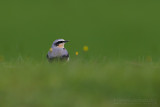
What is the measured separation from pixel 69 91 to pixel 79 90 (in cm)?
18

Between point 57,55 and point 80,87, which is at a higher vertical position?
point 57,55

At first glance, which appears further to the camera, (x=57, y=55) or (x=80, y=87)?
(x=57, y=55)

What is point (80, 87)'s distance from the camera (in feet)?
24.7

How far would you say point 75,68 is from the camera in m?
8.23

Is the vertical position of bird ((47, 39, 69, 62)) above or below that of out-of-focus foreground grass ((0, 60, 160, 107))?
above

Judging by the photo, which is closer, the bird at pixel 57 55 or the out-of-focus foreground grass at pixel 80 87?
the out-of-focus foreground grass at pixel 80 87

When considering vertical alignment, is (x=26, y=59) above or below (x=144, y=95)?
above

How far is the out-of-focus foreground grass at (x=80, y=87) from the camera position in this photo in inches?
286

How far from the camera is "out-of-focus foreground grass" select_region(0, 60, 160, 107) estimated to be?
7.27 metres

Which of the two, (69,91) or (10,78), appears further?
(10,78)

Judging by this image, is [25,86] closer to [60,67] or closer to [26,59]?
[60,67]

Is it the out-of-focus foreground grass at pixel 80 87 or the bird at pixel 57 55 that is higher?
the bird at pixel 57 55

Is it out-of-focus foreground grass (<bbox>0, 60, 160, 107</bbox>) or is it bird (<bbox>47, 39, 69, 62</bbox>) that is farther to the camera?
bird (<bbox>47, 39, 69, 62</bbox>)

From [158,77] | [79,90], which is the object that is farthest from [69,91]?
[158,77]
